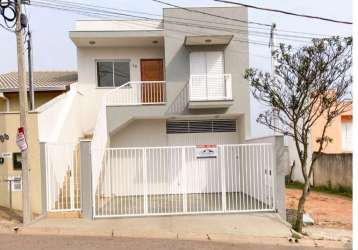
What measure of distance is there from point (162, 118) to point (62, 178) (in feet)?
22.3

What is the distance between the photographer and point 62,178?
1349 centimetres

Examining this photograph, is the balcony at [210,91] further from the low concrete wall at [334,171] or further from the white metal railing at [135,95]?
the low concrete wall at [334,171]

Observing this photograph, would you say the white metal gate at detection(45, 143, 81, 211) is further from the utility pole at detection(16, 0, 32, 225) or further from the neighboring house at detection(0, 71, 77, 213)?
the utility pole at detection(16, 0, 32, 225)

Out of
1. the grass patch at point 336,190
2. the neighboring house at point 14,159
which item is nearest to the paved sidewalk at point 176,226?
the neighboring house at point 14,159

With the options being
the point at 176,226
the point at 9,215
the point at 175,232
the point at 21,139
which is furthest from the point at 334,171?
the point at 21,139

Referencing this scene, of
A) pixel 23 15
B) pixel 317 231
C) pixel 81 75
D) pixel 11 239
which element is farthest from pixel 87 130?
pixel 317 231

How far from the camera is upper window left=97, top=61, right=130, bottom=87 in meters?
20.1

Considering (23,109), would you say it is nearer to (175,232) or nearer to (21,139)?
(21,139)

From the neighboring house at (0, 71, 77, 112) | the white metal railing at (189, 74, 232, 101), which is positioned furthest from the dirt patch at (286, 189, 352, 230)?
the neighboring house at (0, 71, 77, 112)

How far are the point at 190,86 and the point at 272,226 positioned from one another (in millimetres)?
8181

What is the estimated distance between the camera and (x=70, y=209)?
39.4 ft

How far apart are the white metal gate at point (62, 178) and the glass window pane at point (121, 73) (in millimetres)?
6713

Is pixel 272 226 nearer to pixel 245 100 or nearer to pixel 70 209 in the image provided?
pixel 70 209

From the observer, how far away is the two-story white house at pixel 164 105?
14.0 m
